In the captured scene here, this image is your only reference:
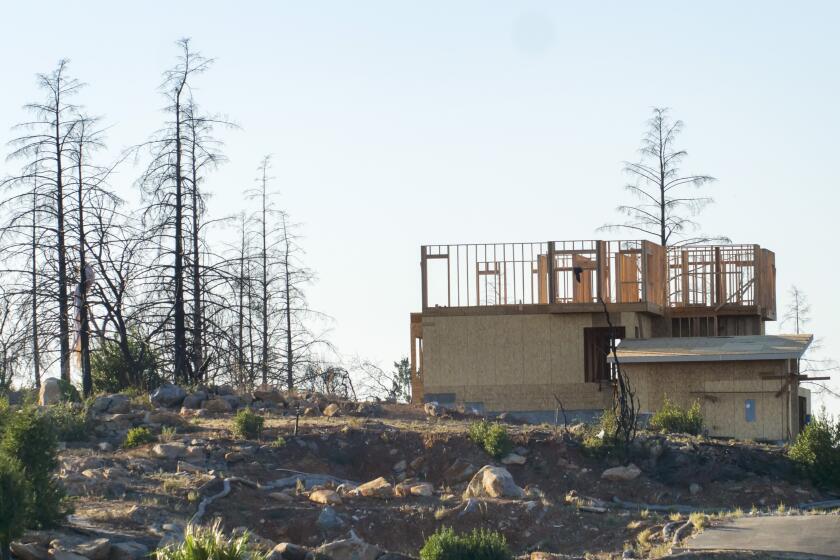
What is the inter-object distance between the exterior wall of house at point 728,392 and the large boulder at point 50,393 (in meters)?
13.0

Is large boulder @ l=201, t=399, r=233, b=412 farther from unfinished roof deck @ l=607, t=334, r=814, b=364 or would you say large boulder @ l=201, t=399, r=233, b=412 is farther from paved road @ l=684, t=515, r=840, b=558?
paved road @ l=684, t=515, r=840, b=558

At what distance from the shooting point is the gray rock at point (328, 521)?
60.5 feet

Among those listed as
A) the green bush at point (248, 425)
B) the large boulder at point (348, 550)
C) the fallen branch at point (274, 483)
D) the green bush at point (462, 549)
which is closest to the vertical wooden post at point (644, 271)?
the green bush at point (248, 425)

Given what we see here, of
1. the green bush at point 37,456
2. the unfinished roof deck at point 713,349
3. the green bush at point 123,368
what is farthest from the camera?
the green bush at point 123,368

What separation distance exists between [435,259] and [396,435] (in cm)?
950

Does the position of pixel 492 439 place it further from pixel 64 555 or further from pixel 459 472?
pixel 64 555

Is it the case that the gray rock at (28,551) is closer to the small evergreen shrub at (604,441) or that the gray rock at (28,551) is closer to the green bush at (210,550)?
the green bush at (210,550)

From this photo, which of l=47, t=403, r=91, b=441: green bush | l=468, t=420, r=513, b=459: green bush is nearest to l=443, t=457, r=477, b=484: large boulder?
l=468, t=420, r=513, b=459: green bush

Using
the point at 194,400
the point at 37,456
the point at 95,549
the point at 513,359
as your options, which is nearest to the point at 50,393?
the point at 194,400

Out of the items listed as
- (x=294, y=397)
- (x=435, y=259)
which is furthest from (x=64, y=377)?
(x=435, y=259)

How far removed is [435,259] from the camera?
110 ft

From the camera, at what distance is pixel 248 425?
24172mm

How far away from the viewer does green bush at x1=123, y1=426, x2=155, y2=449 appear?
76.3 feet

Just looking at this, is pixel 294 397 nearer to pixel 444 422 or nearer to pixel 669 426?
pixel 444 422
